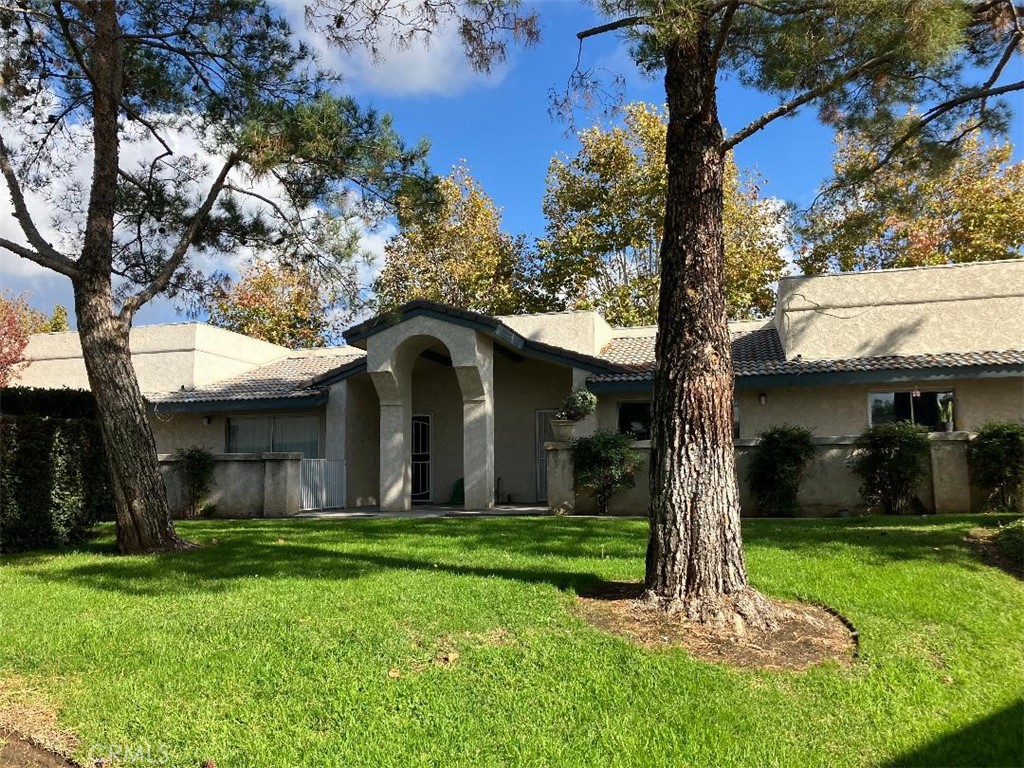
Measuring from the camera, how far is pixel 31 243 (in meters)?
9.70

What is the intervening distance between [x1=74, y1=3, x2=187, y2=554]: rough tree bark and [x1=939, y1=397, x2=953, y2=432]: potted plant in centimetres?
1415

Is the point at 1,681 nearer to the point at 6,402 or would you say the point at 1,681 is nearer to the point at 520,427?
the point at 6,402

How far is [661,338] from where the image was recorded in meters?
6.26

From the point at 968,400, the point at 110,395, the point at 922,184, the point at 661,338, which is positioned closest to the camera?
the point at 661,338

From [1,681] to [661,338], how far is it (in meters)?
5.23

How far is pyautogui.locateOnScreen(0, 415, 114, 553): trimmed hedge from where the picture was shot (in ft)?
32.7

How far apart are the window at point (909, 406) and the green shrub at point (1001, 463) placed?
2.70 meters

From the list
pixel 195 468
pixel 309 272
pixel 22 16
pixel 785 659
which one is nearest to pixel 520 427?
pixel 195 468

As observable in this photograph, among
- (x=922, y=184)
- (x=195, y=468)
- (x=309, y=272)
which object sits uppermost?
(x=922, y=184)
